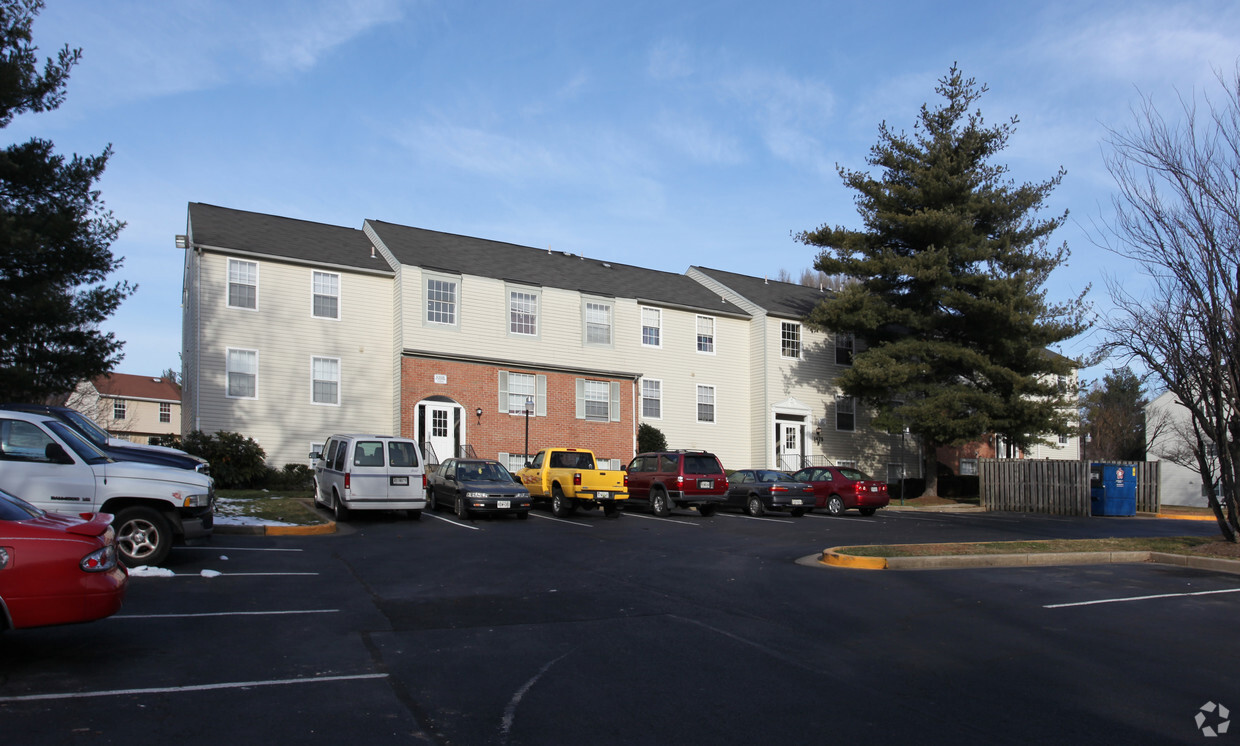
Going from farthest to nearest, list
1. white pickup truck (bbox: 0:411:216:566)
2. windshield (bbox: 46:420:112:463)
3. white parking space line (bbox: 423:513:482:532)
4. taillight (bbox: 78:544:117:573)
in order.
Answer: white parking space line (bbox: 423:513:482:532) → windshield (bbox: 46:420:112:463) → white pickup truck (bbox: 0:411:216:566) → taillight (bbox: 78:544:117:573)

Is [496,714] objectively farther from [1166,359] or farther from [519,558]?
[1166,359]

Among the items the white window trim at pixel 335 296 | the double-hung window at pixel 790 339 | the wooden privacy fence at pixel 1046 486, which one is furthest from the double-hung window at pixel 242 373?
the wooden privacy fence at pixel 1046 486

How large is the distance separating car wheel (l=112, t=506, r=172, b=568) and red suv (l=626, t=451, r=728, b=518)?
13.4m

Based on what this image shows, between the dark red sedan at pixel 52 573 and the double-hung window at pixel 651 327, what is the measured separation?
29.0m

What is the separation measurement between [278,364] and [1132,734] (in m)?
26.9

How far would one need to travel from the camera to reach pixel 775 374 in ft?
123

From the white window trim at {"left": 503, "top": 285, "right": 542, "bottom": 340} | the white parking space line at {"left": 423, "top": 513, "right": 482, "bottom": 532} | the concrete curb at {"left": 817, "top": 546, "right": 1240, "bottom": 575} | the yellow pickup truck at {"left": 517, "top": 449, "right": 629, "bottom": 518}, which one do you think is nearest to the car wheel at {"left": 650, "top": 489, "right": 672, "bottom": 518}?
the yellow pickup truck at {"left": 517, "top": 449, "right": 629, "bottom": 518}

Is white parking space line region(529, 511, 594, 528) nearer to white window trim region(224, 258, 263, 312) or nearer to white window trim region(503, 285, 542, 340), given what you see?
white window trim region(503, 285, 542, 340)

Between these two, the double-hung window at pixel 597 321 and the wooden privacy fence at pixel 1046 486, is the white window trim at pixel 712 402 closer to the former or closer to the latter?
the double-hung window at pixel 597 321

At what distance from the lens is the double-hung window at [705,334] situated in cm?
3728

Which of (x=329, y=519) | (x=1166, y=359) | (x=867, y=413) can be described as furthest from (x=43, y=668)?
(x=867, y=413)

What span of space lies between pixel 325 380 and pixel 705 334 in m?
15.6

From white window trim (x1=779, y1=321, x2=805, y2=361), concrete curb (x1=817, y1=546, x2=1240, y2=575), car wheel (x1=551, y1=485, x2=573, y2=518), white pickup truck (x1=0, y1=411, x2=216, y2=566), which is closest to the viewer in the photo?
white pickup truck (x1=0, y1=411, x2=216, y2=566)

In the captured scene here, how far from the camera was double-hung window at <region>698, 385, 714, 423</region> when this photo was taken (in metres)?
36.8
